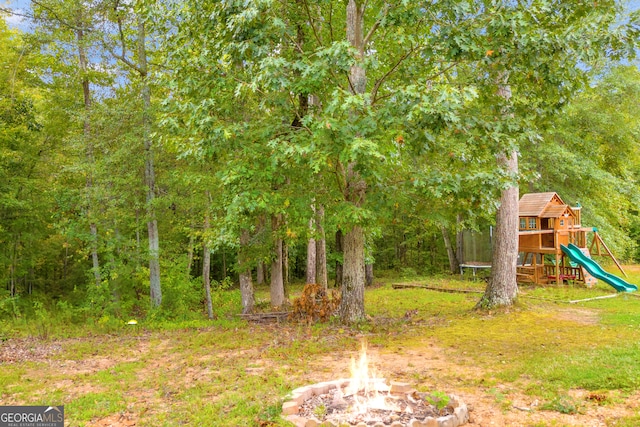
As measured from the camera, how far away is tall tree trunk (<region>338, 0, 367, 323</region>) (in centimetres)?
870

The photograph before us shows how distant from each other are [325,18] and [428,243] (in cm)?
1875

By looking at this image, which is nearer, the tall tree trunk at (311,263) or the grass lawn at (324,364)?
the grass lawn at (324,364)

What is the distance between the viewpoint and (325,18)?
9859 millimetres

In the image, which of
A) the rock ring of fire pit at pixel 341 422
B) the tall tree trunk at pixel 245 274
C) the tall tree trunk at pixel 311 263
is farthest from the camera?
the tall tree trunk at pixel 311 263

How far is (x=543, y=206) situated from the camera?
49.6 feet

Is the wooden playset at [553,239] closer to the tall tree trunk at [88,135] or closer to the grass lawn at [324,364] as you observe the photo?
the grass lawn at [324,364]

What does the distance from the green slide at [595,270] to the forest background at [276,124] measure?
3.21m

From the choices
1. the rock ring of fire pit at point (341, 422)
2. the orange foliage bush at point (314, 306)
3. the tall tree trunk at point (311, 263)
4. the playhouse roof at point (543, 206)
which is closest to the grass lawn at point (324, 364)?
the rock ring of fire pit at point (341, 422)

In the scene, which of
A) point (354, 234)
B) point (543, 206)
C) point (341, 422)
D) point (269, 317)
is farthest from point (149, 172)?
point (543, 206)

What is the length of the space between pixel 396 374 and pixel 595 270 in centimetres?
1051

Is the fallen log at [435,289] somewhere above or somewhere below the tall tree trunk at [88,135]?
below

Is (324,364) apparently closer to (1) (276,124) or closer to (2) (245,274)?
(1) (276,124)

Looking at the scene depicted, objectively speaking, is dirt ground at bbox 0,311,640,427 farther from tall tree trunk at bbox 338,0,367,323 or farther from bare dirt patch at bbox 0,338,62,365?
tall tree trunk at bbox 338,0,367,323

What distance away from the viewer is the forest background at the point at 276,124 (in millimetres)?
6961
